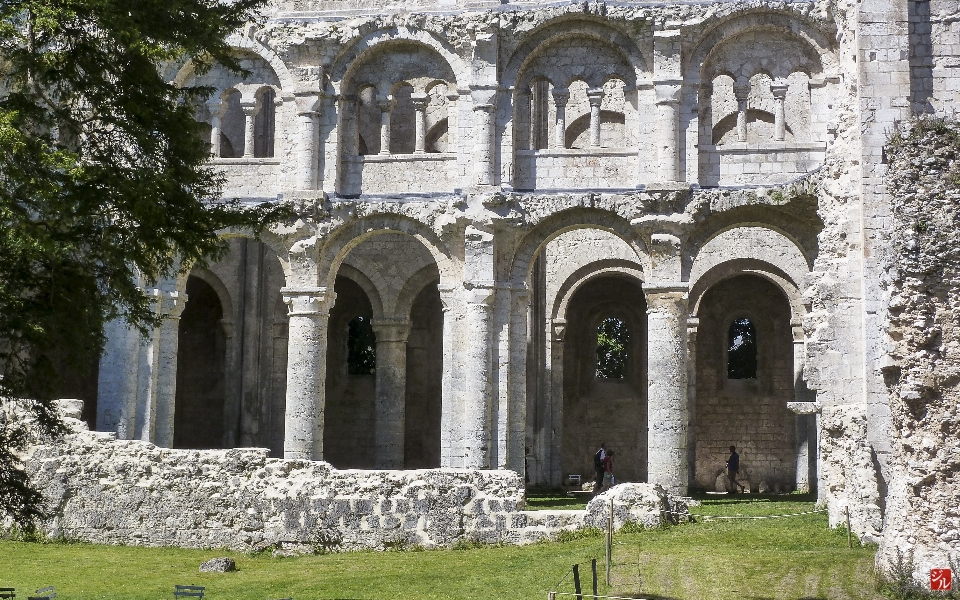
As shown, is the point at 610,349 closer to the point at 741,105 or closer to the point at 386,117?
the point at 741,105

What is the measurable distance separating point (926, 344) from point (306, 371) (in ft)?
44.7

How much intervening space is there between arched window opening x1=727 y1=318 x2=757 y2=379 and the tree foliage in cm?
2228

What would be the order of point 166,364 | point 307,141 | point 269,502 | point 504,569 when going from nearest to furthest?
point 504,569, point 269,502, point 307,141, point 166,364

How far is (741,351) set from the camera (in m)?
33.4

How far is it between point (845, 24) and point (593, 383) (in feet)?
46.8

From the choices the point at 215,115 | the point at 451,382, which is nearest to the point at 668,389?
the point at 451,382

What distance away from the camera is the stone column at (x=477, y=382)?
21391 mm

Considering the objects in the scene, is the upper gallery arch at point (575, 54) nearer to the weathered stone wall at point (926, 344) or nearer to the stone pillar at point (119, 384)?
the stone pillar at point (119, 384)

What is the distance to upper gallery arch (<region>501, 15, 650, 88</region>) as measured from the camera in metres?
21.8

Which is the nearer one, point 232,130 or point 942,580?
point 942,580

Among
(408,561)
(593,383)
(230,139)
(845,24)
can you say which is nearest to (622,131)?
(593,383)

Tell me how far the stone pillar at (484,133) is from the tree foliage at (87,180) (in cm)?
955

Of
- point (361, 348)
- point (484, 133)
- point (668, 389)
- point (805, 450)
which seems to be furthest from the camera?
point (361, 348)

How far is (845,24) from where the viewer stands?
17000mm
